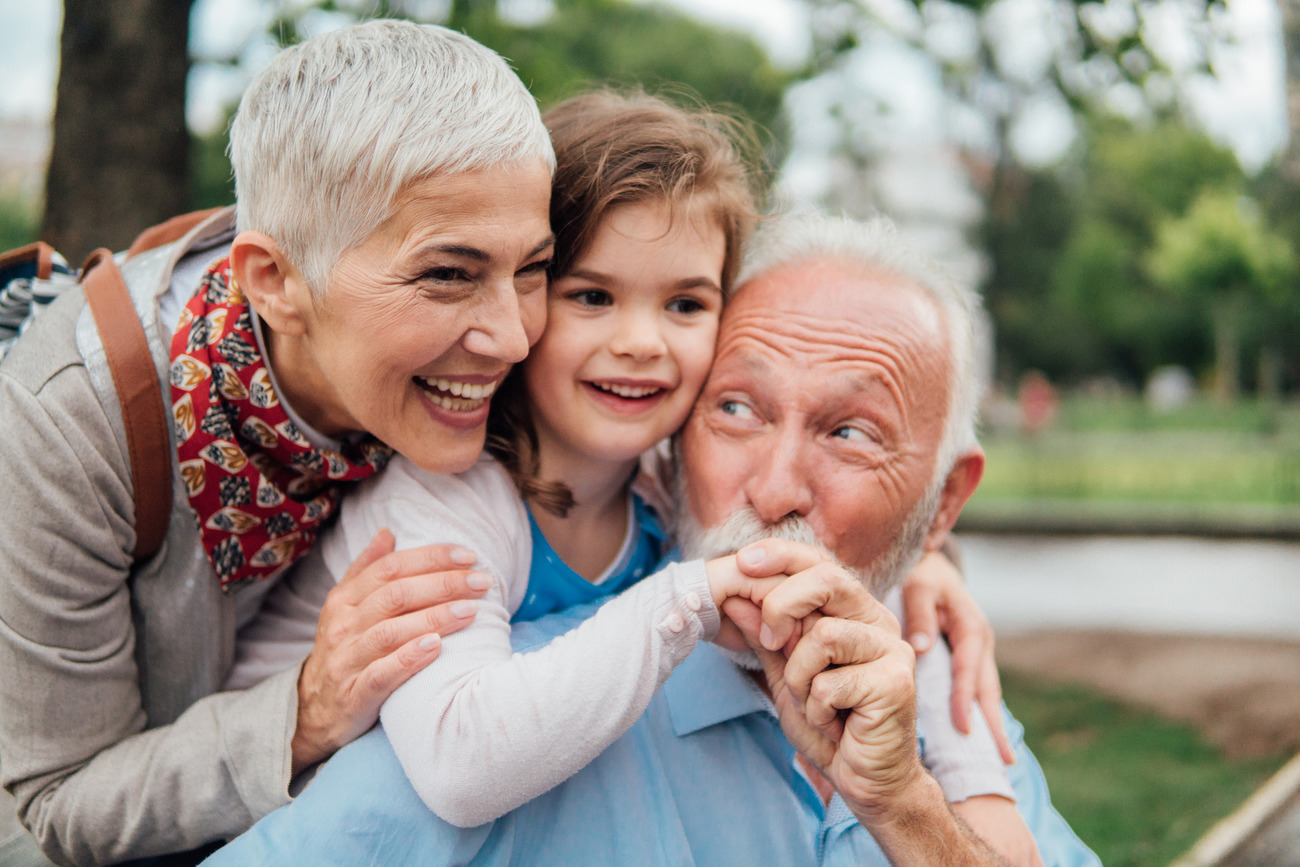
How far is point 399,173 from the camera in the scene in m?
1.81

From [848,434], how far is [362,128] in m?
1.22

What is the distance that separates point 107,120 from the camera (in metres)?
3.88

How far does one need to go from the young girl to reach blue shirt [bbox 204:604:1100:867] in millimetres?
109

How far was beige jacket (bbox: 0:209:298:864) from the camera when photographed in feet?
6.26

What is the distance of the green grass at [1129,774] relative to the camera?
17.5 feet

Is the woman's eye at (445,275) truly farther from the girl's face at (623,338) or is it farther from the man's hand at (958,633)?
the man's hand at (958,633)

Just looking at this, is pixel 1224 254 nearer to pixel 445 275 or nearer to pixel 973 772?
pixel 973 772

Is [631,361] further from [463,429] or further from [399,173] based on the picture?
[399,173]

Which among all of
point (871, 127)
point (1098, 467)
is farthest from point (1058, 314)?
point (1098, 467)

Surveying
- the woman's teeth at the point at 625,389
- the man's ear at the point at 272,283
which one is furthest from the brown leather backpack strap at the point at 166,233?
the woman's teeth at the point at 625,389

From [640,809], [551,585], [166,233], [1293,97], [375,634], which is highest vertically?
[166,233]

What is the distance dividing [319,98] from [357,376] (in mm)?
522

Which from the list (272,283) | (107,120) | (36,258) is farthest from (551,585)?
(107,120)

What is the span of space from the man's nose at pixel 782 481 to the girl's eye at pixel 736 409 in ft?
0.34
